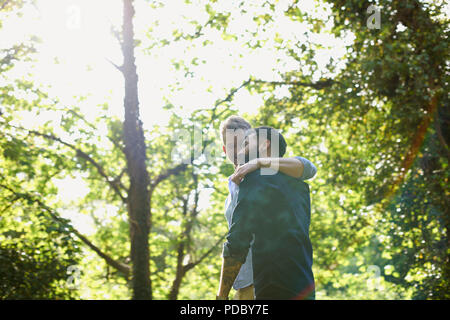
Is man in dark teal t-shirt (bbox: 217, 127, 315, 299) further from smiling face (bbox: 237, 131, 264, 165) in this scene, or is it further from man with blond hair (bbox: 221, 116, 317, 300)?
smiling face (bbox: 237, 131, 264, 165)

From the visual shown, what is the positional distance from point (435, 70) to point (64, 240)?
7312 millimetres

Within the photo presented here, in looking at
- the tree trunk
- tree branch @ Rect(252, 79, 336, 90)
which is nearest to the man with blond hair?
the tree trunk

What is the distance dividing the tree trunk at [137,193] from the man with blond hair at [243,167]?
6.58 metres

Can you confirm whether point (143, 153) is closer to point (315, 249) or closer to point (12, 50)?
point (12, 50)

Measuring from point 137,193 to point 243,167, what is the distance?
719cm

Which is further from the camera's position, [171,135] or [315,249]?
[315,249]

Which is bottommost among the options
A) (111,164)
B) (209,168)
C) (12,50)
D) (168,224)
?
(168,224)

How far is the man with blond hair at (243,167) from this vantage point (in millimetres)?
1998

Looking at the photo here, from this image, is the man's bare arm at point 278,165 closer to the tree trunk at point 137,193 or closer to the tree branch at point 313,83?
the tree trunk at point 137,193

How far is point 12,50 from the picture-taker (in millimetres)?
9312

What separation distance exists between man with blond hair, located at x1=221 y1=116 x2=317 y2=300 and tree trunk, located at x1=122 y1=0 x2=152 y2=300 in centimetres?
658

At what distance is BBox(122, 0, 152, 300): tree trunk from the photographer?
868 centimetres
